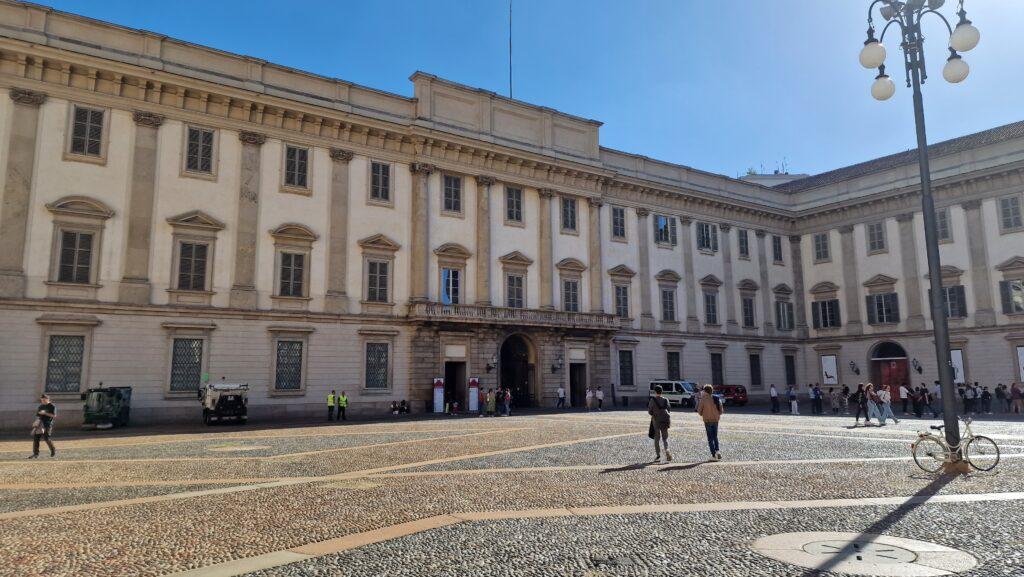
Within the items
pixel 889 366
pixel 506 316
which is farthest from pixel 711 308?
pixel 506 316

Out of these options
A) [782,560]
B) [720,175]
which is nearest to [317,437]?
[782,560]

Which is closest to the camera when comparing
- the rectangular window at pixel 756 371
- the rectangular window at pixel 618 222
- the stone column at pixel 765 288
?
the rectangular window at pixel 618 222

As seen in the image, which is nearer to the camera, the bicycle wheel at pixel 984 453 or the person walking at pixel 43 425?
the bicycle wheel at pixel 984 453

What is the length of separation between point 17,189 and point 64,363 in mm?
6438

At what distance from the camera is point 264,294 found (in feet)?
91.6

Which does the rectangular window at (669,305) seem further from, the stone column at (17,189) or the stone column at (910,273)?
the stone column at (17,189)

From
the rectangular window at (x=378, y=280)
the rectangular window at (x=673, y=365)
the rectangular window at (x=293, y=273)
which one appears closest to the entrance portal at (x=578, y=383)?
the rectangular window at (x=673, y=365)

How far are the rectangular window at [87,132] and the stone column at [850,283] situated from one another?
43194 mm

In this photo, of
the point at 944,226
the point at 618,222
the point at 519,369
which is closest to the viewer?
the point at 519,369

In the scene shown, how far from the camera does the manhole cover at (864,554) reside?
18.5 ft

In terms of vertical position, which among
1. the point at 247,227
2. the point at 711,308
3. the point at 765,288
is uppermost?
the point at 247,227

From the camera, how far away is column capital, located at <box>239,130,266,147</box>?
92.6 ft

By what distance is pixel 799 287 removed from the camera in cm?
4706

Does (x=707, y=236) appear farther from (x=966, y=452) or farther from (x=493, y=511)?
(x=493, y=511)
